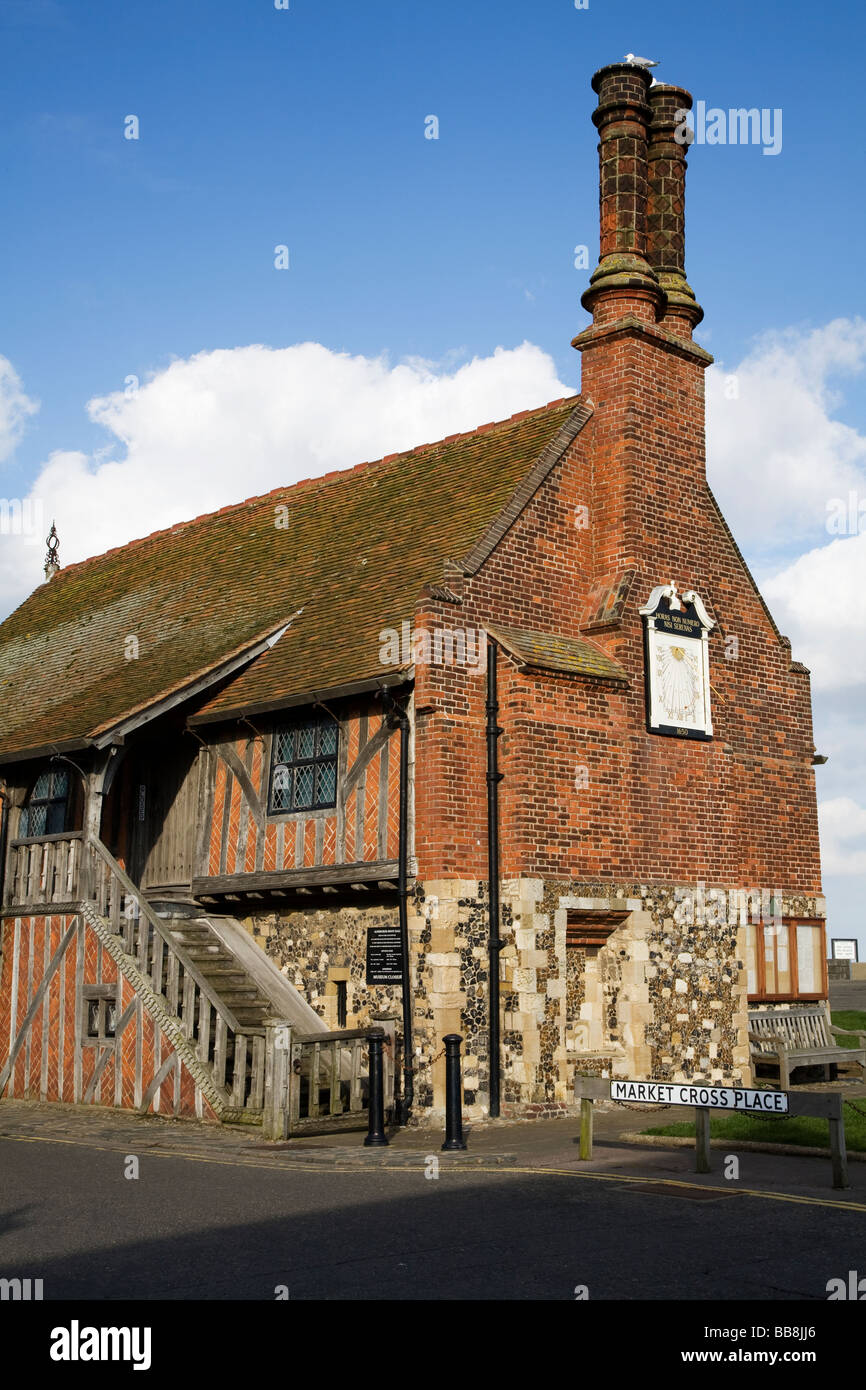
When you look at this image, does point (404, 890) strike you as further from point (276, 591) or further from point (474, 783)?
point (276, 591)

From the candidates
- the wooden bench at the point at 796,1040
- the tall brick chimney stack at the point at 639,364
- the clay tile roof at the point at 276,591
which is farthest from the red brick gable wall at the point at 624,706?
the wooden bench at the point at 796,1040

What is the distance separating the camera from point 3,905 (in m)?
19.1

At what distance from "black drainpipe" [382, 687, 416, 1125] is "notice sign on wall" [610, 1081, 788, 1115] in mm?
4741

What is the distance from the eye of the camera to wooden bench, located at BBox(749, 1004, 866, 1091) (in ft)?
58.0

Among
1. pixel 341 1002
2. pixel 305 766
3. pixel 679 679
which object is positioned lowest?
pixel 341 1002

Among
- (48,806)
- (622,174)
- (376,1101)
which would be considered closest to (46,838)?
(48,806)

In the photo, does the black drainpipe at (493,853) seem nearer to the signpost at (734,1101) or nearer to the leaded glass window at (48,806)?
the signpost at (734,1101)

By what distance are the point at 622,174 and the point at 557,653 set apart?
6.93 meters

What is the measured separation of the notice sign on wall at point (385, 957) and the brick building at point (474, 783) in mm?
33

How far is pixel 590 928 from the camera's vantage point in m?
16.8

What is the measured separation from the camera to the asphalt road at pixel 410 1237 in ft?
22.8
